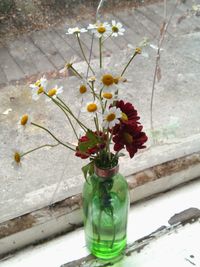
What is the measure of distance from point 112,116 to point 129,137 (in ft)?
0.16

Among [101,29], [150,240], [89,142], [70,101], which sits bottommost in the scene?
[150,240]

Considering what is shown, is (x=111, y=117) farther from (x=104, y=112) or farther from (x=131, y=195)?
(x=131, y=195)

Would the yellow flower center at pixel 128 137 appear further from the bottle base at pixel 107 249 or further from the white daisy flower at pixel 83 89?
the bottle base at pixel 107 249

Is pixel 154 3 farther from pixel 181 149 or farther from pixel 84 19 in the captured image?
pixel 181 149

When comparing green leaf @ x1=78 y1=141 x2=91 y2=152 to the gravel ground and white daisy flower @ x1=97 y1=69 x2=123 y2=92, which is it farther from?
the gravel ground

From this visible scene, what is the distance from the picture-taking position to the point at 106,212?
65 centimetres

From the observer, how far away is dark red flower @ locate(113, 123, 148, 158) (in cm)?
54

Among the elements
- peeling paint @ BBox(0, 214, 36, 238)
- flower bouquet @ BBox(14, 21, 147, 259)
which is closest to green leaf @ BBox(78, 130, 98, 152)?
flower bouquet @ BBox(14, 21, 147, 259)

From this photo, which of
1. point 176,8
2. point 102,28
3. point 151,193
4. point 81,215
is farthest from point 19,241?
point 176,8

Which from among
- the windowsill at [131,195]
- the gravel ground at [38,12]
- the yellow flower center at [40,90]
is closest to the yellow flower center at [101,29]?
the yellow flower center at [40,90]

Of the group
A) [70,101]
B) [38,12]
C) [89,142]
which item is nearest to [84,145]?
[89,142]

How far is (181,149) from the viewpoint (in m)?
0.85

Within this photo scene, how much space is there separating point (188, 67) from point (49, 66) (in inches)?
12.9

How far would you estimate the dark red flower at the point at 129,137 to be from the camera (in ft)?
1.77
